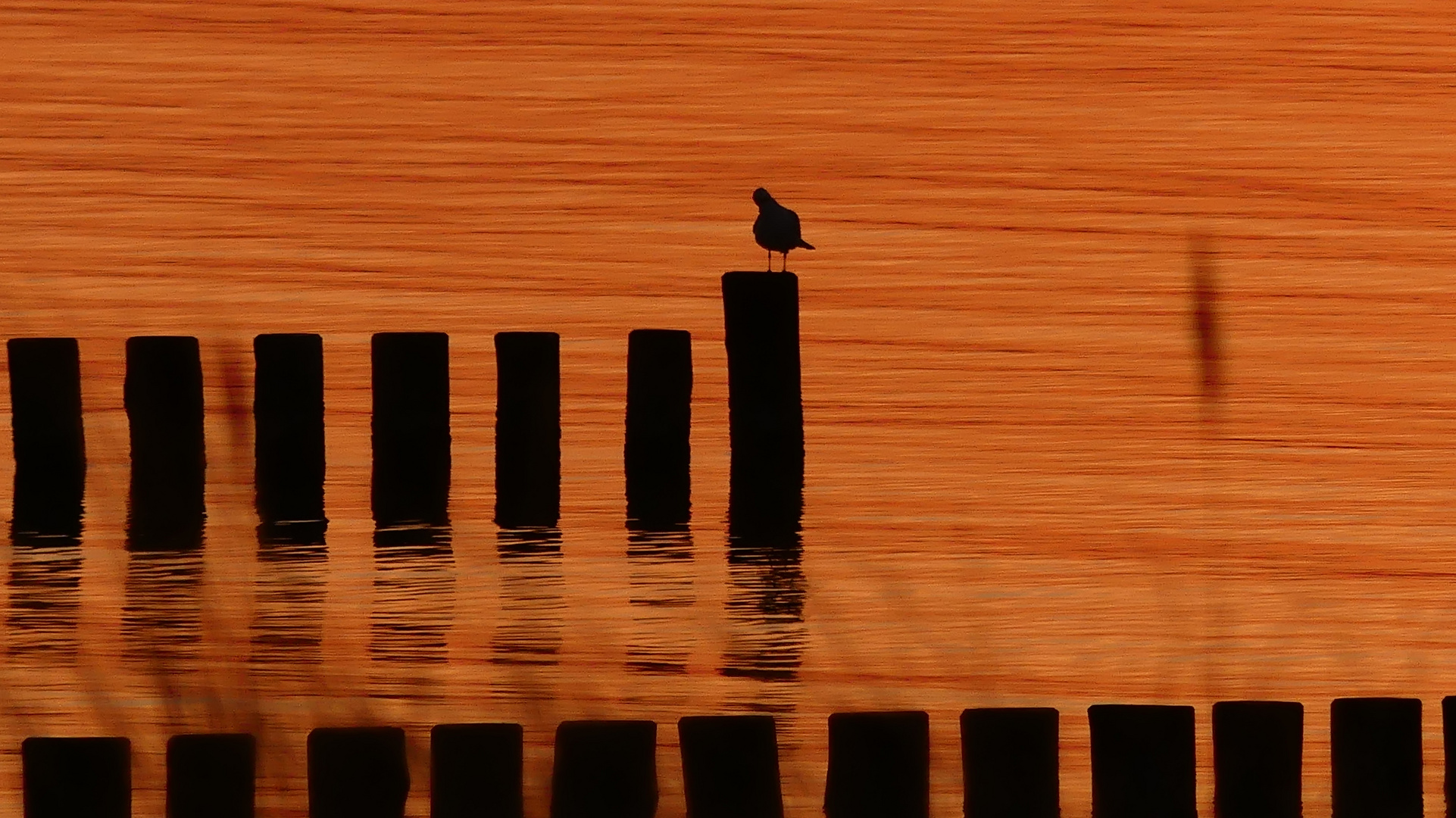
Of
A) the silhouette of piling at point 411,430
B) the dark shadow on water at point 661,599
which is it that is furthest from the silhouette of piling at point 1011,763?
the silhouette of piling at point 411,430

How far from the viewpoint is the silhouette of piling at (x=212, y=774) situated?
5.91 metres

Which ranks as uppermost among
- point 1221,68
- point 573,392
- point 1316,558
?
point 1221,68

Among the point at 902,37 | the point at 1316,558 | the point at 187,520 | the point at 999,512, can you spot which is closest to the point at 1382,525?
the point at 1316,558

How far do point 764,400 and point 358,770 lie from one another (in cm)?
454

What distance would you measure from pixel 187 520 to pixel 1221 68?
9.25 m

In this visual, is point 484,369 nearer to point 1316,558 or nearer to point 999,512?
point 999,512

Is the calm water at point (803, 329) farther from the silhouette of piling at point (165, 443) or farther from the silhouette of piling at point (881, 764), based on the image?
the silhouette of piling at point (881, 764)

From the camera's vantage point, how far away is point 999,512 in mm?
11164

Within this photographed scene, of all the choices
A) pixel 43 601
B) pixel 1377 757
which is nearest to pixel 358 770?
pixel 1377 757

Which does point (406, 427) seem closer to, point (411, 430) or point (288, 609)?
point (411, 430)

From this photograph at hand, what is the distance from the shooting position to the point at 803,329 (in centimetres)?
1416

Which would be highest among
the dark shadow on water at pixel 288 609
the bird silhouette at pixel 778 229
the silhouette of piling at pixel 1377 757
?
the bird silhouette at pixel 778 229

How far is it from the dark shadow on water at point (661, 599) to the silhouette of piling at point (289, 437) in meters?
1.37

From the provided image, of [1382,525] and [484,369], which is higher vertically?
[484,369]
